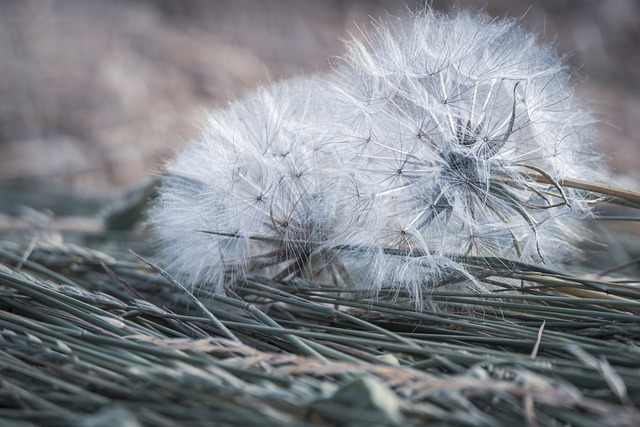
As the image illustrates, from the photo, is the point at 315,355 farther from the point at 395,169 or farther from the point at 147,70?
the point at 147,70

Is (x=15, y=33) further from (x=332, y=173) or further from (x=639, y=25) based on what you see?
(x=639, y=25)

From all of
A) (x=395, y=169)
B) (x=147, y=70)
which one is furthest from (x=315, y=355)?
(x=147, y=70)

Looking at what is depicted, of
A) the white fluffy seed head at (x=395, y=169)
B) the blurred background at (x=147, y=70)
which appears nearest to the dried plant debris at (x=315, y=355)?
the white fluffy seed head at (x=395, y=169)

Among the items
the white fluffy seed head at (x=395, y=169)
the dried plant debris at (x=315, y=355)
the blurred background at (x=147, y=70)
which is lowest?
the dried plant debris at (x=315, y=355)

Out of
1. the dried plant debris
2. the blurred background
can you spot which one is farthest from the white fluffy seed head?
the blurred background

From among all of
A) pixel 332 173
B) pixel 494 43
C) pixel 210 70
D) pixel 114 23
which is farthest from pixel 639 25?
pixel 332 173

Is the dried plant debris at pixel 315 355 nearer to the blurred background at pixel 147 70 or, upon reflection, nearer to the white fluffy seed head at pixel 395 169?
the white fluffy seed head at pixel 395 169

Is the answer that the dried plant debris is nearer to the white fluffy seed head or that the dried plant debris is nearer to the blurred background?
the white fluffy seed head
